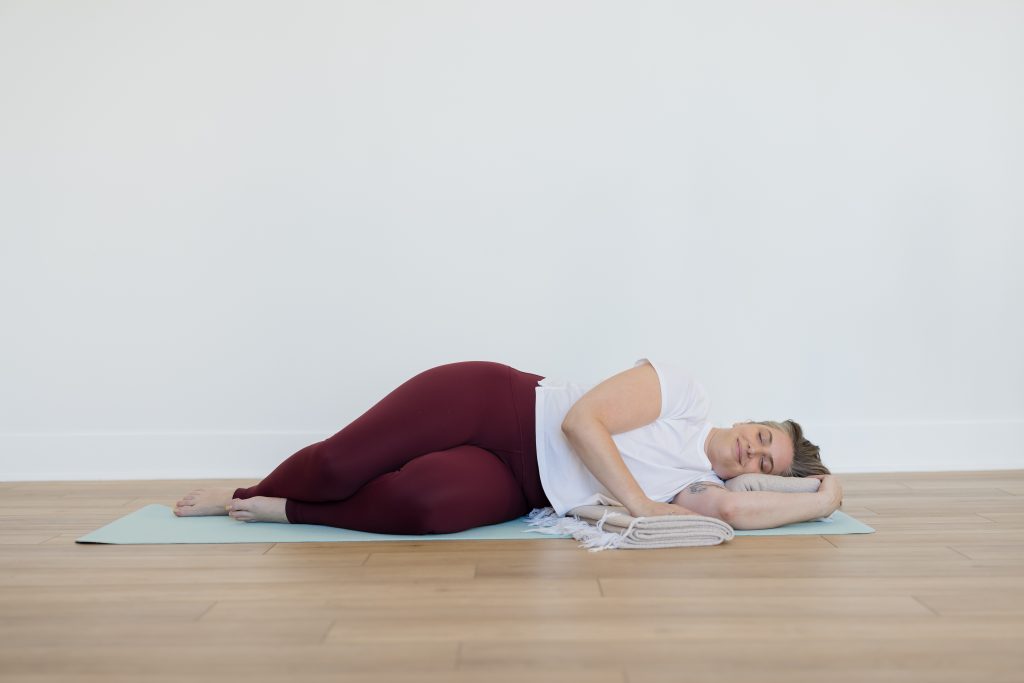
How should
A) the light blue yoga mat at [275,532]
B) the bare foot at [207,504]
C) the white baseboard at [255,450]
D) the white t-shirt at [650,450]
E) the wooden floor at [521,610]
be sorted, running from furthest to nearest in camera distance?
the white baseboard at [255,450] → the bare foot at [207,504] → the white t-shirt at [650,450] → the light blue yoga mat at [275,532] → the wooden floor at [521,610]

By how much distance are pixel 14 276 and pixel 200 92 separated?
1.18 meters

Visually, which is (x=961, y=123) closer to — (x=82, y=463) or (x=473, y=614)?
(x=473, y=614)

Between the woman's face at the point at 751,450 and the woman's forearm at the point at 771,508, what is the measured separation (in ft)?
0.38

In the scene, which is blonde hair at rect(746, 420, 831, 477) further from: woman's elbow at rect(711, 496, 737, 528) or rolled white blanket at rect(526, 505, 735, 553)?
rolled white blanket at rect(526, 505, 735, 553)

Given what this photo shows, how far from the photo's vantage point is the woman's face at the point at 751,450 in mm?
2691

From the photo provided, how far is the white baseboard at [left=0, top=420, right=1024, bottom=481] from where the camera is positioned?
389 centimetres

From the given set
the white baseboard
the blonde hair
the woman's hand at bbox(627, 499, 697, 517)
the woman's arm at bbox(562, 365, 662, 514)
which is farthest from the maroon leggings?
the white baseboard

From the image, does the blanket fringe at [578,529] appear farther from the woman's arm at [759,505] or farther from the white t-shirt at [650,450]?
the woman's arm at [759,505]

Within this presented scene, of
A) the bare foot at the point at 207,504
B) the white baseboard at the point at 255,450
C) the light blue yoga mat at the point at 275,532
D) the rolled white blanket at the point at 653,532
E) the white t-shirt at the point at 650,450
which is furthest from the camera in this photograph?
the white baseboard at the point at 255,450

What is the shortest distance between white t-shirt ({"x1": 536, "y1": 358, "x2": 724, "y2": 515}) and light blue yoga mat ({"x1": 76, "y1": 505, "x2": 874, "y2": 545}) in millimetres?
196

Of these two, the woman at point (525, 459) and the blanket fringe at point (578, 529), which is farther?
the woman at point (525, 459)

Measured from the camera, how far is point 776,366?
398 centimetres

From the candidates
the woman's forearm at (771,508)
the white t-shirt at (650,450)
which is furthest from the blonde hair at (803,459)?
the white t-shirt at (650,450)

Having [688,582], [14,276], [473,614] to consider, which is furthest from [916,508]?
[14,276]
